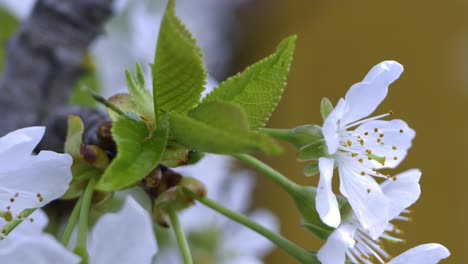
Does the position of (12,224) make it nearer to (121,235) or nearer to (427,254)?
(121,235)

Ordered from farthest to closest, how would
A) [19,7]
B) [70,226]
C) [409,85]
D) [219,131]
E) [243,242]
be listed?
[409,85] < [243,242] < [19,7] < [70,226] < [219,131]

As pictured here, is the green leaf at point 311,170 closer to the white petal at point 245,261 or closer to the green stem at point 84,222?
the green stem at point 84,222

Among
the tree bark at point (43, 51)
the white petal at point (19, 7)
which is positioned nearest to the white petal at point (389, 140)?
the tree bark at point (43, 51)

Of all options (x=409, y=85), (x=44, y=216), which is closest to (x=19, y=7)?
(x=44, y=216)

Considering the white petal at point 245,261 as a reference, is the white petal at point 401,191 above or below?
above

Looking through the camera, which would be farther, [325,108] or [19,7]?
[19,7]

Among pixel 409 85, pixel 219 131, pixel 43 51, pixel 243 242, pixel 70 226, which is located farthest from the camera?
pixel 409 85

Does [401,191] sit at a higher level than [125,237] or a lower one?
higher
